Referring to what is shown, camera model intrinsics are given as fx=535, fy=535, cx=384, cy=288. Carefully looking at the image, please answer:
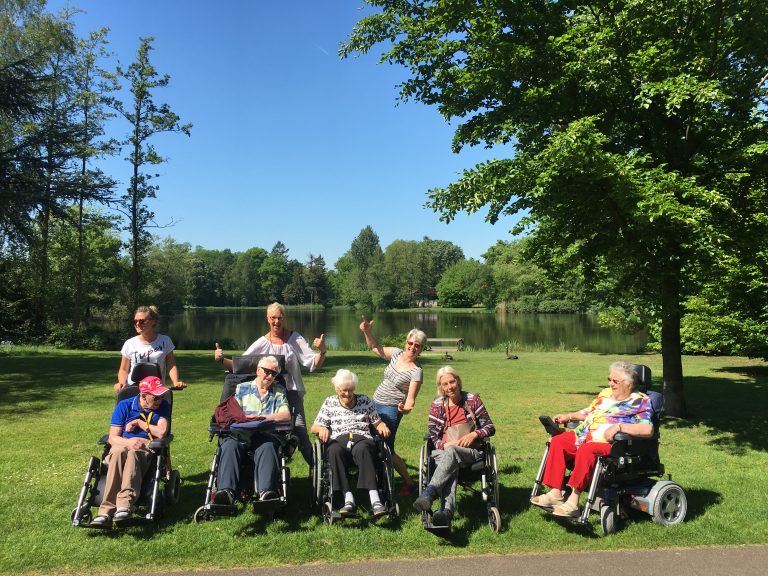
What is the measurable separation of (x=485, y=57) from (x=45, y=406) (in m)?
9.31

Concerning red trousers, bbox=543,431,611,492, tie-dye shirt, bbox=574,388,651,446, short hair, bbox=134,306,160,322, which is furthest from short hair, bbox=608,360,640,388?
short hair, bbox=134,306,160,322

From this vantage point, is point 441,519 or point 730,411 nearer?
point 441,519

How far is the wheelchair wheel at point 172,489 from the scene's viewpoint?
4680 mm

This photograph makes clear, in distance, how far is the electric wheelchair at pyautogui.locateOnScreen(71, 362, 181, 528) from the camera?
13.4 ft

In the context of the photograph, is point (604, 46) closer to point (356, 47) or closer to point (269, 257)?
point (356, 47)

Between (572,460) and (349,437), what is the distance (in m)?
1.97

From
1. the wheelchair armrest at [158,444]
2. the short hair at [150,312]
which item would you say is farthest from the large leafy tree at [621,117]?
the wheelchair armrest at [158,444]

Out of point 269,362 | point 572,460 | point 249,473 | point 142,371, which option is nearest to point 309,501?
point 249,473

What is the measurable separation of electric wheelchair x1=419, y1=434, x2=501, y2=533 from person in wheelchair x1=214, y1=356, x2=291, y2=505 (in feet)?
4.09

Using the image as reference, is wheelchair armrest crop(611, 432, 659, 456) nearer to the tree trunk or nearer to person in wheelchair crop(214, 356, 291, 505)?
person in wheelchair crop(214, 356, 291, 505)

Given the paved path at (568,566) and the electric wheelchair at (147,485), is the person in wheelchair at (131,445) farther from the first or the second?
the paved path at (568,566)

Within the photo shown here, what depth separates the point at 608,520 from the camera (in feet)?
14.0

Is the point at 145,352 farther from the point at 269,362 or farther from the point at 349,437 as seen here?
the point at 349,437

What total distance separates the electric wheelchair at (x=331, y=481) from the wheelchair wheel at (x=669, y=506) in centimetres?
213
